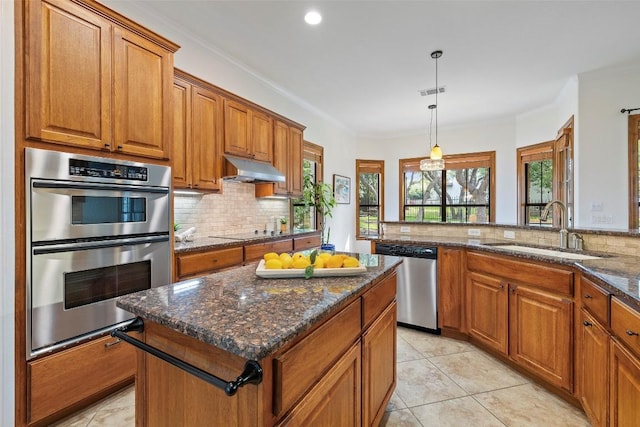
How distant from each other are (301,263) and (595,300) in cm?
158

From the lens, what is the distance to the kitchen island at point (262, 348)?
80 centimetres

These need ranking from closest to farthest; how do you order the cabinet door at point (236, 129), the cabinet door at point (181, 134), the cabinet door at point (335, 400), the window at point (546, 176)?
the cabinet door at point (335, 400), the cabinet door at point (181, 134), the cabinet door at point (236, 129), the window at point (546, 176)

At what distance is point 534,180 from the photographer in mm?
5246

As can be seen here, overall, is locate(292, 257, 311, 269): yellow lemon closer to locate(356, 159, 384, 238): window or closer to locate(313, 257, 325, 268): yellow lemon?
locate(313, 257, 325, 268): yellow lemon

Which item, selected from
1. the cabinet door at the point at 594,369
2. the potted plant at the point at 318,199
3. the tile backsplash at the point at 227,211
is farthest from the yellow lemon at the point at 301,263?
the potted plant at the point at 318,199

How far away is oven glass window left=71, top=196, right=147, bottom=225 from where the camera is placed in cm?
178

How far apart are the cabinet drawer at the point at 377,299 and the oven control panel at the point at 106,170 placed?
68.6 inches

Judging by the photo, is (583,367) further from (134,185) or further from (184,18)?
(184,18)

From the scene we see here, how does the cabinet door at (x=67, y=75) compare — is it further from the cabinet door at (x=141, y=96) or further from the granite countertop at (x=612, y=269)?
the granite countertop at (x=612, y=269)

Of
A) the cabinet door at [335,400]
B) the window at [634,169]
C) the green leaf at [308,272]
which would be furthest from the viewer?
the window at [634,169]

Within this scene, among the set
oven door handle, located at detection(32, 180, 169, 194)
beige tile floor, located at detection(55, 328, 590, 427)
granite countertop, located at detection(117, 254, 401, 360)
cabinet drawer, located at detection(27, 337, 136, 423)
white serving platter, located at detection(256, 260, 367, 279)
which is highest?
oven door handle, located at detection(32, 180, 169, 194)

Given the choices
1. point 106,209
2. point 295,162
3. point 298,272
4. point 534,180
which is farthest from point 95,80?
point 534,180

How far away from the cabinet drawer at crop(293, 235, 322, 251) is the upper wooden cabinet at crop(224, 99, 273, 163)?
1083 millimetres

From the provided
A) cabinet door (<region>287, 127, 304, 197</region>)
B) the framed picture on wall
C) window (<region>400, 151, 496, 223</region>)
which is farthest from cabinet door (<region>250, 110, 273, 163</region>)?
window (<region>400, 151, 496, 223</region>)
